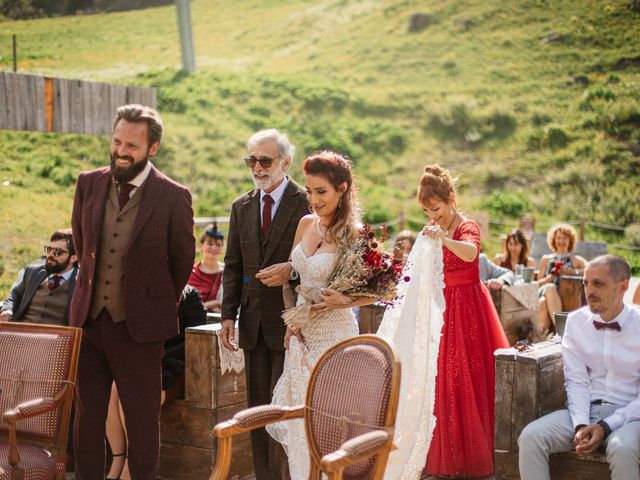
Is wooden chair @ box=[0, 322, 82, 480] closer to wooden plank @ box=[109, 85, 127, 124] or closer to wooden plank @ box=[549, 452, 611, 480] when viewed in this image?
wooden plank @ box=[549, 452, 611, 480]

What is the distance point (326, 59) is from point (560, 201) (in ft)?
43.7

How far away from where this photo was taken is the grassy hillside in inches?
1021

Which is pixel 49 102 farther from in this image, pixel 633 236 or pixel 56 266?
pixel 633 236

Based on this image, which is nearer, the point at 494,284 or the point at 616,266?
the point at 616,266

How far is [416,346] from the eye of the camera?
4.65m

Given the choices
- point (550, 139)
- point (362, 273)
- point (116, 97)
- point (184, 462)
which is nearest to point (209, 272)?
point (184, 462)

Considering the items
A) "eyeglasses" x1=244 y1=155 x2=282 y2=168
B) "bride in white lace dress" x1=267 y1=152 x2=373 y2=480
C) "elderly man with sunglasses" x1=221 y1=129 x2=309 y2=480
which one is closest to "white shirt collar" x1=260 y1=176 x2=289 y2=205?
"elderly man with sunglasses" x1=221 y1=129 x2=309 y2=480

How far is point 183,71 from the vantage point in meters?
31.7

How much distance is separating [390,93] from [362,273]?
101ft

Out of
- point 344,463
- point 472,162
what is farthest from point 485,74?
point 344,463

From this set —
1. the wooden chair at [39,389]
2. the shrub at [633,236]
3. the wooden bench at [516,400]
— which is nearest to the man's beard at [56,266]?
the wooden chair at [39,389]

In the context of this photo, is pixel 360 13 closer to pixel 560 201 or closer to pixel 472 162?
pixel 472 162

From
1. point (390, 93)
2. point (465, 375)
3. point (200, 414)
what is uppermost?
point (390, 93)

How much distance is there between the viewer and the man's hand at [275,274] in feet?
12.9
